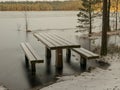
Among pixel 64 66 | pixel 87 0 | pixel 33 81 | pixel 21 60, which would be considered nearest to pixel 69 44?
pixel 64 66

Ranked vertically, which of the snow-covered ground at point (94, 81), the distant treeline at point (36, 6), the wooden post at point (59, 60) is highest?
the distant treeline at point (36, 6)

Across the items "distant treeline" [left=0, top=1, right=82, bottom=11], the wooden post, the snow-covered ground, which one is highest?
"distant treeline" [left=0, top=1, right=82, bottom=11]

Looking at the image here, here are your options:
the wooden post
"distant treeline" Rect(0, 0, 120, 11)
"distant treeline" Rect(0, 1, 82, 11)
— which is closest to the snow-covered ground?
the wooden post

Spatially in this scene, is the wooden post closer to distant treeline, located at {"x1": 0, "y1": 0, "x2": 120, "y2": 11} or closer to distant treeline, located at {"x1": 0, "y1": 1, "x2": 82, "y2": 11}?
distant treeline, located at {"x1": 0, "y1": 1, "x2": 82, "y2": 11}

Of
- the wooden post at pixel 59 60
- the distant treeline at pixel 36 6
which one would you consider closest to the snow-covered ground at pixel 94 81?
the wooden post at pixel 59 60

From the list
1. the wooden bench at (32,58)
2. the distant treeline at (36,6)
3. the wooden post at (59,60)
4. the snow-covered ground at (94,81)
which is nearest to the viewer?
the snow-covered ground at (94,81)

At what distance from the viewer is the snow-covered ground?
813 cm

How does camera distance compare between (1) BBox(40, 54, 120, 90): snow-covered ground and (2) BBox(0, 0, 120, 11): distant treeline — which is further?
(2) BBox(0, 0, 120, 11): distant treeline

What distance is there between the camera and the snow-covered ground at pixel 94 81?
320 inches

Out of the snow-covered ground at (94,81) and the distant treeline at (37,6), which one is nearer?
the snow-covered ground at (94,81)

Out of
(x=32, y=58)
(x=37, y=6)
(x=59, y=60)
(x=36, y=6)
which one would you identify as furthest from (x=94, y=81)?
(x=37, y=6)

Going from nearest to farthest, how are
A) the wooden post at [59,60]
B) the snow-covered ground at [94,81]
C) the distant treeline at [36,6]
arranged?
the snow-covered ground at [94,81] < the wooden post at [59,60] < the distant treeline at [36,6]

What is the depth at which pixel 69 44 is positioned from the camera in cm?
1085

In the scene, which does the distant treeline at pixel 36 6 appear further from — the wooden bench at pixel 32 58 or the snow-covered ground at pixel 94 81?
the snow-covered ground at pixel 94 81
